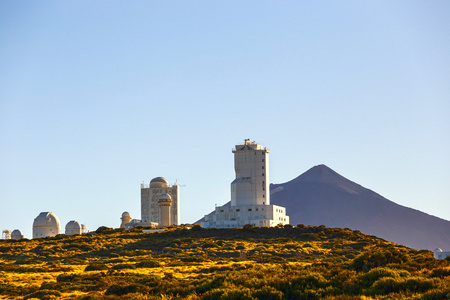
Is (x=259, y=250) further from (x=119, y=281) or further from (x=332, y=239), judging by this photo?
(x=119, y=281)

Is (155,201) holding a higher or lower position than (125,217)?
higher

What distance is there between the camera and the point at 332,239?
6962 cm

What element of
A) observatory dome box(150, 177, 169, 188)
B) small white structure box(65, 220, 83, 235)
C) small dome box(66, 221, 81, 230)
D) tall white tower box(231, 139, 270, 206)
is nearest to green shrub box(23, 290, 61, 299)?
tall white tower box(231, 139, 270, 206)

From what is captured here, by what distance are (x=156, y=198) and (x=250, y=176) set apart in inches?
1745

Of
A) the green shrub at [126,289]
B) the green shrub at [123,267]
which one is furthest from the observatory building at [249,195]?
the green shrub at [126,289]

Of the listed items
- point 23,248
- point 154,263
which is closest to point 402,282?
point 154,263

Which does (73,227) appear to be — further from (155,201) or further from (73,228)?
(155,201)

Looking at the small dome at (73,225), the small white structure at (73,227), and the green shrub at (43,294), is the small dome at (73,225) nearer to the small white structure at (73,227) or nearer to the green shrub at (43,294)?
the small white structure at (73,227)

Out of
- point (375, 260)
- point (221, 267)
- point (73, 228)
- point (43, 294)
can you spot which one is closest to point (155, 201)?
point (73, 228)

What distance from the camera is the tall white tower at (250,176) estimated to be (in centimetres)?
9294

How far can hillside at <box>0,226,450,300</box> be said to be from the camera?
2630 cm

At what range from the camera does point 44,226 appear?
107 metres

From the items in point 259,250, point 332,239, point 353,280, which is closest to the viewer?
point 353,280

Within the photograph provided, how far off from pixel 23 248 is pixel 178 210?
227ft
